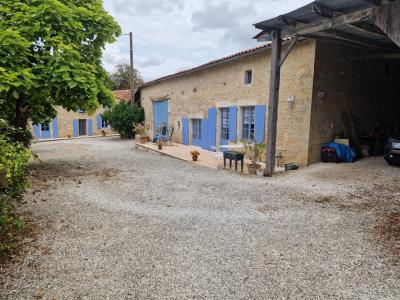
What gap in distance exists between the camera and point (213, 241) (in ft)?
→ 12.6

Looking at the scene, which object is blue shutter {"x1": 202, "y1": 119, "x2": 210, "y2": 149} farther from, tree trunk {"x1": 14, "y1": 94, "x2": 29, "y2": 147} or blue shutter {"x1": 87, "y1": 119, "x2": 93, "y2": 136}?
blue shutter {"x1": 87, "y1": 119, "x2": 93, "y2": 136}

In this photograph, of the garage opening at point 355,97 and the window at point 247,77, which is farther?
the window at point 247,77

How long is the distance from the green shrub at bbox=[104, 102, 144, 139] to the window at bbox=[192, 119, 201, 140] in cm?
888

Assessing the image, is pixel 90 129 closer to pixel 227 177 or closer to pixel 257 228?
pixel 227 177

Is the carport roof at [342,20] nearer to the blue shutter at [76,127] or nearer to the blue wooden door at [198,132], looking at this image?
the blue wooden door at [198,132]

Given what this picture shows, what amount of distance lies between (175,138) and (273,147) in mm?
9575

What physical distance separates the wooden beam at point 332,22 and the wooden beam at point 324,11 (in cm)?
8

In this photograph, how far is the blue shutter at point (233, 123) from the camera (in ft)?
37.1

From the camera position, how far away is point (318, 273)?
10.1 feet

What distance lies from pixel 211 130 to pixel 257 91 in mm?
3476

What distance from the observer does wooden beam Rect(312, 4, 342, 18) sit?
5.62 m

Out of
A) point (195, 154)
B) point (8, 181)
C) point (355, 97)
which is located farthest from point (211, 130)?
point (8, 181)

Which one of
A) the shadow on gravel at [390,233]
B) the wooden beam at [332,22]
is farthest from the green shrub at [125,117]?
the shadow on gravel at [390,233]

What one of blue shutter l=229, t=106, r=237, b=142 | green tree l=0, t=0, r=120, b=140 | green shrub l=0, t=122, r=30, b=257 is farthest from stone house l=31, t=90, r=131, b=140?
green shrub l=0, t=122, r=30, b=257
